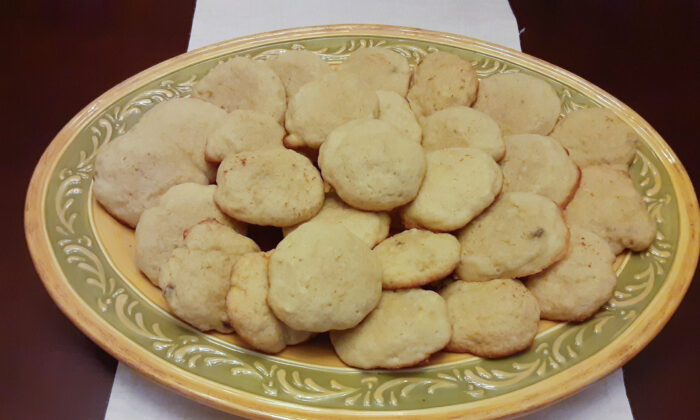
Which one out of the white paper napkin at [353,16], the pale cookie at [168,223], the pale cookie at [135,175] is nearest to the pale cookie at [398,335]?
the pale cookie at [168,223]

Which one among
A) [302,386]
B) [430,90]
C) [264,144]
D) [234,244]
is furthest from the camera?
[430,90]

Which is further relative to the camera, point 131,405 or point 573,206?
point 573,206

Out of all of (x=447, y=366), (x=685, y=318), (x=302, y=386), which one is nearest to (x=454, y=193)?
(x=447, y=366)

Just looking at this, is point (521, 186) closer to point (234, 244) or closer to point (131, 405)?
point (234, 244)

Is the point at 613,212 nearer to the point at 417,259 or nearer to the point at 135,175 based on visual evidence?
the point at 417,259

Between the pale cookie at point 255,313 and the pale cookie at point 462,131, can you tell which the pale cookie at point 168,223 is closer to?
the pale cookie at point 255,313

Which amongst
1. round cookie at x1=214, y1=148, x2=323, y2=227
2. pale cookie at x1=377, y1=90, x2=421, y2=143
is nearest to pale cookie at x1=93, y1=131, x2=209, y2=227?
round cookie at x1=214, y1=148, x2=323, y2=227

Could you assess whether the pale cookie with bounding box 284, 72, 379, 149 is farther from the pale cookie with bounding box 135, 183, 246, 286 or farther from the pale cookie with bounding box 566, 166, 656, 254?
the pale cookie with bounding box 566, 166, 656, 254
